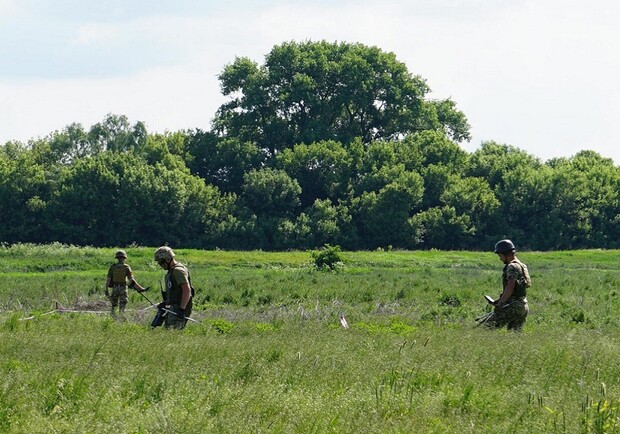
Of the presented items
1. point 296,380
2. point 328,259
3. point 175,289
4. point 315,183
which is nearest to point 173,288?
point 175,289

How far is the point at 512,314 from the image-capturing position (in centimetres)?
1512

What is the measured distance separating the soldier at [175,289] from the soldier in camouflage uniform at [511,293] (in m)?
4.06

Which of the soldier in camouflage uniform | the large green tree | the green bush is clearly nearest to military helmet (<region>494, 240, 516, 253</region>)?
the soldier in camouflage uniform

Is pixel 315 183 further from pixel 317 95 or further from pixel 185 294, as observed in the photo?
pixel 185 294

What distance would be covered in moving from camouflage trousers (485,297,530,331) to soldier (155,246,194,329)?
412 cm

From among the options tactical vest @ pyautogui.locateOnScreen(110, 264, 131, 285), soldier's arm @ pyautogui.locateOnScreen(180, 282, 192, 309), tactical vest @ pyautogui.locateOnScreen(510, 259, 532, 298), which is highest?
tactical vest @ pyautogui.locateOnScreen(510, 259, 532, 298)

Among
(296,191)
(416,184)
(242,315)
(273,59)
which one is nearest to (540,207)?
(416,184)

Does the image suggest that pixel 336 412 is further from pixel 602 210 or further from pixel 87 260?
pixel 602 210

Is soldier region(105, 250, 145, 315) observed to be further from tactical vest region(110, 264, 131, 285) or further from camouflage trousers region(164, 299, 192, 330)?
camouflage trousers region(164, 299, 192, 330)

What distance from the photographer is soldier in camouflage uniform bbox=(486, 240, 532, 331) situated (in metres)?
14.8

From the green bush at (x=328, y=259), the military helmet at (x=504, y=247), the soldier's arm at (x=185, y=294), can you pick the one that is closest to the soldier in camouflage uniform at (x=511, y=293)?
the military helmet at (x=504, y=247)

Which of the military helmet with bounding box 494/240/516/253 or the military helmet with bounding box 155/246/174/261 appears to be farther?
the military helmet with bounding box 494/240/516/253

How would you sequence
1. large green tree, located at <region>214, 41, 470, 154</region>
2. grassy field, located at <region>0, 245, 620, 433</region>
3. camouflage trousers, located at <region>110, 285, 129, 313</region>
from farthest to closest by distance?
large green tree, located at <region>214, 41, 470, 154</region> < camouflage trousers, located at <region>110, 285, 129, 313</region> < grassy field, located at <region>0, 245, 620, 433</region>

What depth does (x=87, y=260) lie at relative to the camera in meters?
52.7
